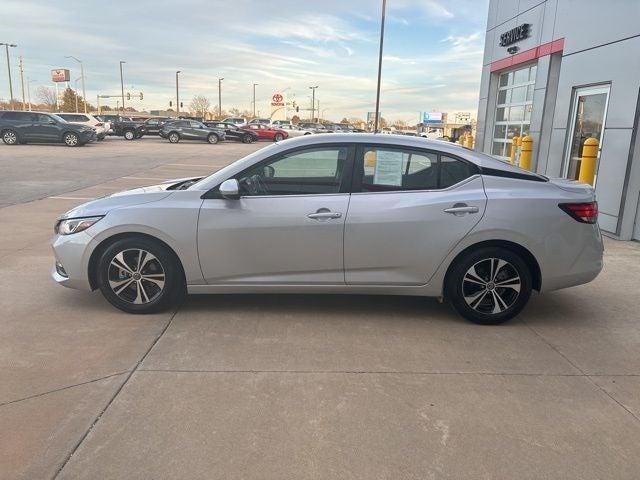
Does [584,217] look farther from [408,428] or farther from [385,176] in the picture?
[408,428]

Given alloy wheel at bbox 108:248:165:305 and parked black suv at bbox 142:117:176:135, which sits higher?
parked black suv at bbox 142:117:176:135

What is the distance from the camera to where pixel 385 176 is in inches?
173

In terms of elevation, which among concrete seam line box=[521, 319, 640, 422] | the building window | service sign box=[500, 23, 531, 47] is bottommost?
concrete seam line box=[521, 319, 640, 422]

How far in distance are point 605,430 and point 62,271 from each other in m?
4.27

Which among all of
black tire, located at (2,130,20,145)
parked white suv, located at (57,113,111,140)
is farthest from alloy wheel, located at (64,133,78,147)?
parked white suv, located at (57,113,111,140)

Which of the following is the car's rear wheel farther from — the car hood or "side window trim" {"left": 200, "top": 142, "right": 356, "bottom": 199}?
"side window trim" {"left": 200, "top": 142, "right": 356, "bottom": 199}

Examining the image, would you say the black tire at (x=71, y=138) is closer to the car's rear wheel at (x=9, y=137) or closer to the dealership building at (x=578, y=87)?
the car's rear wheel at (x=9, y=137)

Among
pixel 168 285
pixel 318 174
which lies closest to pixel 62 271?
pixel 168 285

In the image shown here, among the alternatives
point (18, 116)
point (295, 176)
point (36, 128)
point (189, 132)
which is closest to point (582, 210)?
point (295, 176)

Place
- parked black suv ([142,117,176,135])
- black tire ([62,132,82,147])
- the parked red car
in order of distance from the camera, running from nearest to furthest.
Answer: black tire ([62,132,82,147])
parked black suv ([142,117,176,135])
the parked red car

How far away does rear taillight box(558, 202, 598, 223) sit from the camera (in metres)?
4.29

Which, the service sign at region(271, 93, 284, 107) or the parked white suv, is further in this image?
the service sign at region(271, 93, 284, 107)

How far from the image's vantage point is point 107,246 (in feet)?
14.4

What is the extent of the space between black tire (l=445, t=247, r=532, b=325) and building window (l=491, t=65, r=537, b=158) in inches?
359
